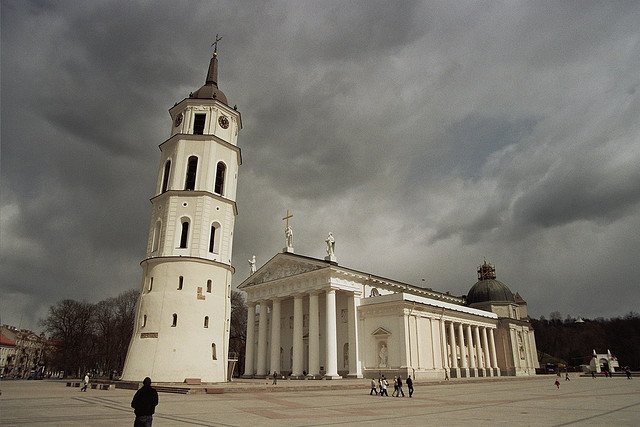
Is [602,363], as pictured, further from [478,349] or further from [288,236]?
[288,236]

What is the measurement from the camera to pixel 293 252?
176 ft

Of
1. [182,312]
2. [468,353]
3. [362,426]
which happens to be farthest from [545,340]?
[362,426]

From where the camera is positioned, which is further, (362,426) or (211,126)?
(211,126)

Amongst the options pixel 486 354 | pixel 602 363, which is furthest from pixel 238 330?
pixel 602 363

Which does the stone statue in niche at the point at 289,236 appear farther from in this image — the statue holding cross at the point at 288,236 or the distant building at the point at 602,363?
the distant building at the point at 602,363

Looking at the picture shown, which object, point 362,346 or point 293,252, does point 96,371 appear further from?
point 362,346

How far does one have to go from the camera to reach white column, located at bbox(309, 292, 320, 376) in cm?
4528

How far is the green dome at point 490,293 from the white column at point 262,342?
1623 inches

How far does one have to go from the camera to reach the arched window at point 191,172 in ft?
109

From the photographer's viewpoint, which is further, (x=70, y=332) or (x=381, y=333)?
(x=70, y=332)

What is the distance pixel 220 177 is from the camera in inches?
1351

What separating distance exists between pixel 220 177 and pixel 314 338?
71.0 feet

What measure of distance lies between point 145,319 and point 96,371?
179 ft

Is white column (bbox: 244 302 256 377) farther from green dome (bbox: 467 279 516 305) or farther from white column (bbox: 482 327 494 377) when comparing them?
green dome (bbox: 467 279 516 305)
